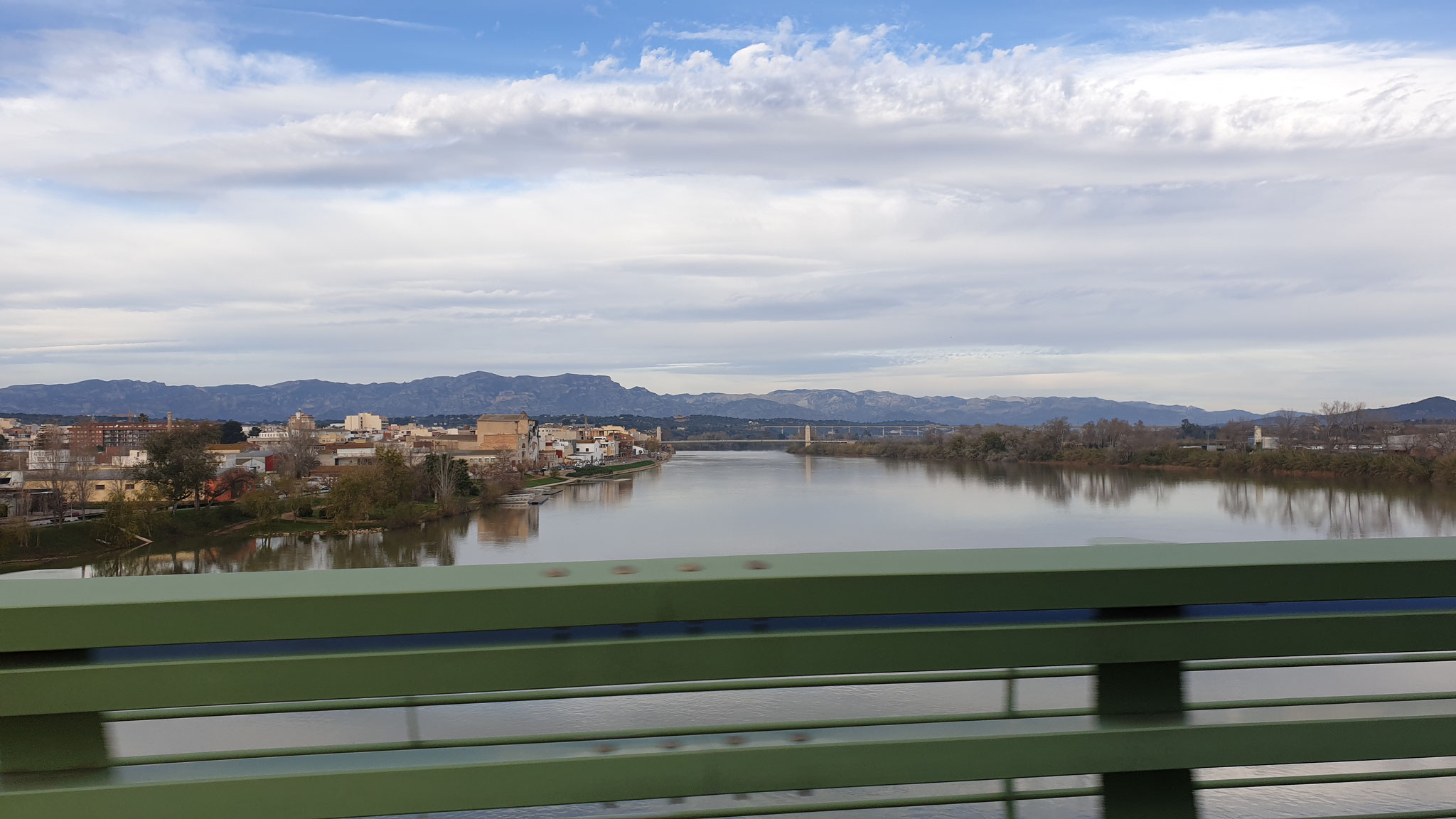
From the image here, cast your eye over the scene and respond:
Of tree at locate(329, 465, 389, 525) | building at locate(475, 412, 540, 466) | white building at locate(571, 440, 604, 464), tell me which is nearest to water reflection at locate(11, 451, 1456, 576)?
tree at locate(329, 465, 389, 525)

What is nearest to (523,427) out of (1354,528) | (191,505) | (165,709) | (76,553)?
(191,505)

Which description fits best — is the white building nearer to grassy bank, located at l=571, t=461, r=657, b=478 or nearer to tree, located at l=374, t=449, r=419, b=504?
grassy bank, located at l=571, t=461, r=657, b=478

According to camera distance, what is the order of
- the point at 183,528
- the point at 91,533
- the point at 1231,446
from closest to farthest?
the point at 91,533 → the point at 183,528 → the point at 1231,446

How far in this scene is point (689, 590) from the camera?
61 cm

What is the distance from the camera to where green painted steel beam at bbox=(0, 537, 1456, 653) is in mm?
581

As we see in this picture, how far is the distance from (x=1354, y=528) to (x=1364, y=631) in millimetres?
17474

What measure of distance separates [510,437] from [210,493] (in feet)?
38.3

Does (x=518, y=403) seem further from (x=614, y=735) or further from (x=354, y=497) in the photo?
(x=614, y=735)

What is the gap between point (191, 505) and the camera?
15.8 metres

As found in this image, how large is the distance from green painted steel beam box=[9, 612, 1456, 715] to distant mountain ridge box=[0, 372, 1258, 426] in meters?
22.7

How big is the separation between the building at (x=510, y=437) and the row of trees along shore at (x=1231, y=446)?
13565 millimetres

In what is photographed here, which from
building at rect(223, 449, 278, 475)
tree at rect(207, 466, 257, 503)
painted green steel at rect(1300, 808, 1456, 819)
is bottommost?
tree at rect(207, 466, 257, 503)

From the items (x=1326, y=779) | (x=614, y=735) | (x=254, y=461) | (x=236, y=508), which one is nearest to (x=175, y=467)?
(x=236, y=508)

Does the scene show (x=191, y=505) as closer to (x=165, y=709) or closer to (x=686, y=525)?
(x=686, y=525)
